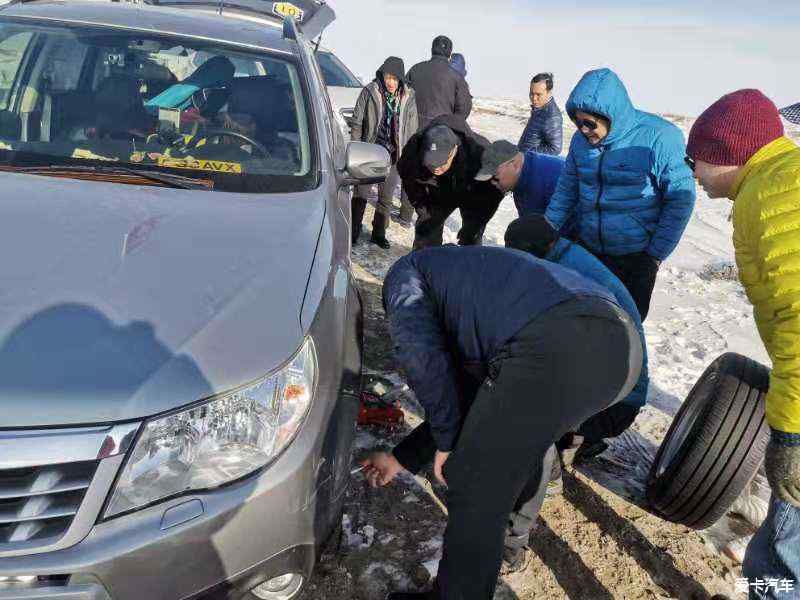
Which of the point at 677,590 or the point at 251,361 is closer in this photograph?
the point at 251,361

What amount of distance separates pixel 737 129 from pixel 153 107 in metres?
2.14

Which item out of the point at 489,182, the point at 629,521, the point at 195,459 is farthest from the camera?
the point at 489,182

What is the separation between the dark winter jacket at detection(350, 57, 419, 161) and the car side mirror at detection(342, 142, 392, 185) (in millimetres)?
2821

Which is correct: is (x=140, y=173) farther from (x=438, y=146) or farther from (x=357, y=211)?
(x=357, y=211)

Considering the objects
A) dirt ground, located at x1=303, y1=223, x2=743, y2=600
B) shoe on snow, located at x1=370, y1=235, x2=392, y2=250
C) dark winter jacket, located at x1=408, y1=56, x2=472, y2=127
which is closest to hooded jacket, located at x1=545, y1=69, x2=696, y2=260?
dirt ground, located at x1=303, y1=223, x2=743, y2=600

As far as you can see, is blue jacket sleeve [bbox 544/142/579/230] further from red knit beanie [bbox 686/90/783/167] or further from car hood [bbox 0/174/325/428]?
car hood [bbox 0/174/325/428]

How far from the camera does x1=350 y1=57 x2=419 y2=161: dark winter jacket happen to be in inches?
212

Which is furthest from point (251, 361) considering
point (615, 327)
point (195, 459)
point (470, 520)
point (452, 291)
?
point (615, 327)

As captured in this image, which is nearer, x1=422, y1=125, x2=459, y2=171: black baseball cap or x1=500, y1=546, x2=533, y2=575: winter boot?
x1=500, y1=546, x2=533, y2=575: winter boot

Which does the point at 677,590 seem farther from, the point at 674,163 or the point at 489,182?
the point at 489,182

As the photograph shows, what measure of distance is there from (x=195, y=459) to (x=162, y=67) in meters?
2.03

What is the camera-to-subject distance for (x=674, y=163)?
9.18 ft

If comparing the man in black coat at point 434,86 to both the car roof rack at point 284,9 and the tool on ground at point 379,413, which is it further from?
the tool on ground at point 379,413

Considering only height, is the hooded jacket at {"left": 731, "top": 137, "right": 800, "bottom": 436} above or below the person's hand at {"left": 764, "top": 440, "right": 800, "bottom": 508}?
above
